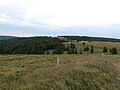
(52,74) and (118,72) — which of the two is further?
(118,72)

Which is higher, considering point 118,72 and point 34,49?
point 118,72

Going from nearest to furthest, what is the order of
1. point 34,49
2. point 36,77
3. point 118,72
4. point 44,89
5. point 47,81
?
point 44,89
point 47,81
point 36,77
point 118,72
point 34,49

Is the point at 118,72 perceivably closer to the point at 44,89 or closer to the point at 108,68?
the point at 108,68

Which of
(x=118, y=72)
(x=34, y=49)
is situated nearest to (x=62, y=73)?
(x=118, y=72)

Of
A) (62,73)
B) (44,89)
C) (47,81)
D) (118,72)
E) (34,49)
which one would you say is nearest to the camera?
(44,89)

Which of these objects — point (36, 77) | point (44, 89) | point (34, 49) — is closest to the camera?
point (44, 89)

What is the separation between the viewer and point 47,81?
9.41m

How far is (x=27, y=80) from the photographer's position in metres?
9.59

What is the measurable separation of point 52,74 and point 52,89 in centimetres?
184

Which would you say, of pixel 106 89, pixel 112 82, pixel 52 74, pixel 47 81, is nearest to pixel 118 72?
pixel 112 82

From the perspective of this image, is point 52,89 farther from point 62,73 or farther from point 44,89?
point 62,73

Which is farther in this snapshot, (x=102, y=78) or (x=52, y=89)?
(x=102, y=78)

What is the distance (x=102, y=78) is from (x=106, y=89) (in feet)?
3.86

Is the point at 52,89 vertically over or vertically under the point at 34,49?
over
